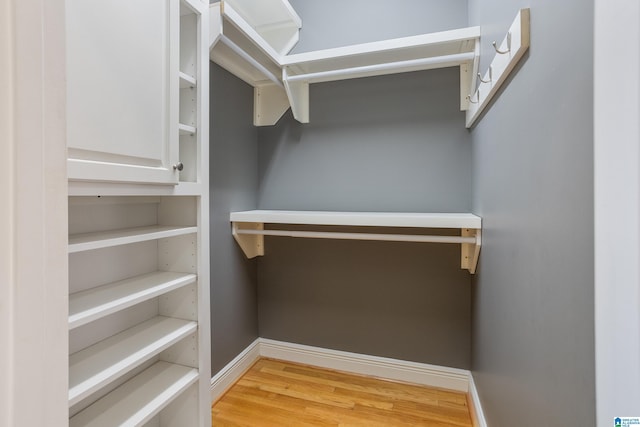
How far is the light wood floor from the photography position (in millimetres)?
1586

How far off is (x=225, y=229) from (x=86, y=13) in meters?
1.21

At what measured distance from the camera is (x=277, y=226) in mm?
2133

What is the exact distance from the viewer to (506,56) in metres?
0.92

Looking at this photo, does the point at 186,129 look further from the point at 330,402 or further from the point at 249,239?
the point at 330,402

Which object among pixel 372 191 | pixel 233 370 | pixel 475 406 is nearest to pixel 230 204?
pixel 372 191

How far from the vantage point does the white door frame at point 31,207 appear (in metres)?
0.36

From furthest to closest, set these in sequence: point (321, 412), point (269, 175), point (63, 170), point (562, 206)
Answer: point (269, 175) < point (321, 412) < point (562, 206) < point (63, 170)

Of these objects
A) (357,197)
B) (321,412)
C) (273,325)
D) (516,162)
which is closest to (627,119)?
(516,162)

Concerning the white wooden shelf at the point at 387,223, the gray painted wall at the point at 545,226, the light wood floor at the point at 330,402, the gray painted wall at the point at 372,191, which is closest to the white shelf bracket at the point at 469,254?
the white wooden shelf at the point at 387,223

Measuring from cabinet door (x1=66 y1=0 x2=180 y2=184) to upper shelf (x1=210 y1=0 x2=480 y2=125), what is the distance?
401mm

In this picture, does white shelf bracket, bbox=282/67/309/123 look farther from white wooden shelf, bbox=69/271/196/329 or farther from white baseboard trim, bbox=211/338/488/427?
white baseboard trim, bbox=211/338/488/427

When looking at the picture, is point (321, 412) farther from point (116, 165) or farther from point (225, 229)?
point (116, 165)

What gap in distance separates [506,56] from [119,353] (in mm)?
1564

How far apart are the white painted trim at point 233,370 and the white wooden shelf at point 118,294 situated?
2.59 feet
